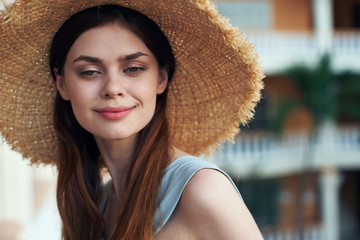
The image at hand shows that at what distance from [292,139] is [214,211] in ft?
40.1

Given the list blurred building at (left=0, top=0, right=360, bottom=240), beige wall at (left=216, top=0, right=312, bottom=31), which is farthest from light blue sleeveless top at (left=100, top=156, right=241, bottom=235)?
beige wall at (left=216, top=0, right=312, bottom=31)

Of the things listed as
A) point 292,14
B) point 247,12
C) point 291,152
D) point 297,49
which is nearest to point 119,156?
point 297,49

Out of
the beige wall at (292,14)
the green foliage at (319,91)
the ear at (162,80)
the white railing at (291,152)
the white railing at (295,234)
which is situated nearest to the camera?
the ear at (162,80)

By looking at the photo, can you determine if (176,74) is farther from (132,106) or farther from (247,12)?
(247,12)

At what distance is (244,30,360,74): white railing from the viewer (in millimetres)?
12539

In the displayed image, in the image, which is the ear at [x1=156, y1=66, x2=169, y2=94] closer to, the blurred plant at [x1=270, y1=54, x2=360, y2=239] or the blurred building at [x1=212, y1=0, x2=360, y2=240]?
the blurred building at [x1=212, y1=0, x2=360, y2=240]

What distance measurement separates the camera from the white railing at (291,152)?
12602 mm

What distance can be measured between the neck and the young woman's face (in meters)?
0.14

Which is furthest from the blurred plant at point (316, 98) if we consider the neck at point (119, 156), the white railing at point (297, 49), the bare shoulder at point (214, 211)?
the bare shoulder at point (214, 211)

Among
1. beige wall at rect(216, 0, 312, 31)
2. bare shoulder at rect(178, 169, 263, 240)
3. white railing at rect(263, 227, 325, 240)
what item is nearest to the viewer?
bare shoulder at rect(178, 169, 263, 240)

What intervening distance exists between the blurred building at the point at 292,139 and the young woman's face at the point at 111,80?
1018cm

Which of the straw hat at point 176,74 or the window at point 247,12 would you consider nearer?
the straw hat at point 176,74

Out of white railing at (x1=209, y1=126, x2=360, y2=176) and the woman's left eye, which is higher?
the woman's left eye

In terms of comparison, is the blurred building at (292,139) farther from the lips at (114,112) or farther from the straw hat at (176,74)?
the lips at (114,112)
